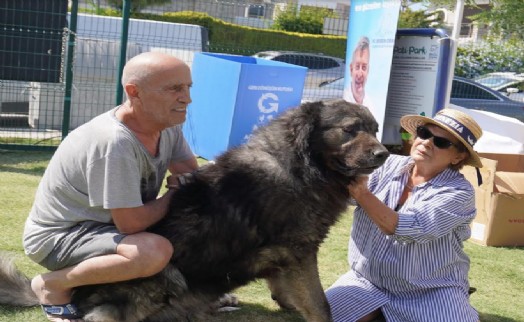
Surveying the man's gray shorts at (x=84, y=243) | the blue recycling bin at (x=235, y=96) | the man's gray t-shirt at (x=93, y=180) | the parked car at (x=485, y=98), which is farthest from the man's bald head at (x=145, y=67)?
the parked car at (x=485, y=98)

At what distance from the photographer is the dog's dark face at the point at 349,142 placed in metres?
3.24

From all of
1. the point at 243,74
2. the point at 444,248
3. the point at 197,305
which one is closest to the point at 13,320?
the point at 197,305

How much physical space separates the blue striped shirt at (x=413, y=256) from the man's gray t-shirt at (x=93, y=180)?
130cm

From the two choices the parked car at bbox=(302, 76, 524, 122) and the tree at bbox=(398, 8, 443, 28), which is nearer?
the parked car at bbox=(302, 76, 524, 122)

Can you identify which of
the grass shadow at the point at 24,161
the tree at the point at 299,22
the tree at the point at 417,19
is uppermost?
the tree at the point at 417,19

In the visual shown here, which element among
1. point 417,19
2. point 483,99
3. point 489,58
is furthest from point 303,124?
point 417,19

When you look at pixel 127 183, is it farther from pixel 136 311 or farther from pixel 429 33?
pixel 429 33

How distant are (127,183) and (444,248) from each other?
180 centimetres

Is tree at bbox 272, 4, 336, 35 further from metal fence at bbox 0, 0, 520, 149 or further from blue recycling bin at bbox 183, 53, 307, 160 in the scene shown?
blue recycling bin at bbox 183, 53, 307, 160

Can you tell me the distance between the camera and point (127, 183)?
3031mm

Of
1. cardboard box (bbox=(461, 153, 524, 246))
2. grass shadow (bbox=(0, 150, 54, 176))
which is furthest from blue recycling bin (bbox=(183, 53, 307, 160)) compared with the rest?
cardboard box (bbox=(461, 153, 524, 246))

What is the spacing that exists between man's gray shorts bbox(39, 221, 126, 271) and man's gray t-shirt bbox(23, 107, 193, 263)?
3 centimetres

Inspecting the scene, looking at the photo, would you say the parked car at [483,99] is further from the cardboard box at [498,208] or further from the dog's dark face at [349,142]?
the dog's dark face at [349,142]

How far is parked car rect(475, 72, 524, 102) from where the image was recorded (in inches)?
510
